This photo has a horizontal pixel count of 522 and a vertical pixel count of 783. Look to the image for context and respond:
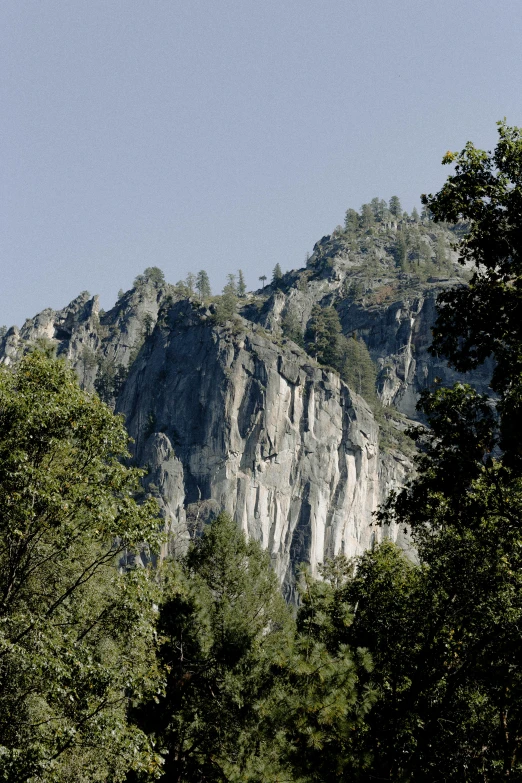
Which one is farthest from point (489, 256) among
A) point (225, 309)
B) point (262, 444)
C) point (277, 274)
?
point (277, 274)

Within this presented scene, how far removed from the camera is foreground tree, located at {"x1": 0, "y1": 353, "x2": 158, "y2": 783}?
9695mm

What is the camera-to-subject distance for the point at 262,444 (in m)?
96.2

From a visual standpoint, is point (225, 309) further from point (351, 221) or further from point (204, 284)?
point (351, 221)

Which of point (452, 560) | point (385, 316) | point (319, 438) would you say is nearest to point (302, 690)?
point (452, 560)

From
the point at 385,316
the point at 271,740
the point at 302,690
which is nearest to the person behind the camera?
the point at 302,690

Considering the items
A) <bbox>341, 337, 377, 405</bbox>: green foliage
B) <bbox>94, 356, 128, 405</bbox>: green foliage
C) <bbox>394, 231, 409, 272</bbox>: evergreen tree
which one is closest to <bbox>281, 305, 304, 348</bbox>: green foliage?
<bbox>341, 337, 377, 405</bbox>: green foliage

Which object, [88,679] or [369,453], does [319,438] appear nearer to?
[369,453]

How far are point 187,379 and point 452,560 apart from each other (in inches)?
3638

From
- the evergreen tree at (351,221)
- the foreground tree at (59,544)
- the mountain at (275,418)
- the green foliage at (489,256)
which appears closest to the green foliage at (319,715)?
the foreground tree at (59,544)

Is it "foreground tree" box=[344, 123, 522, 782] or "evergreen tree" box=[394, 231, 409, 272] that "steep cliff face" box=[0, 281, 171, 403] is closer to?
"evergreen tree" box=[394, 231, 409, 272]

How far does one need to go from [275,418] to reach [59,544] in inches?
3456

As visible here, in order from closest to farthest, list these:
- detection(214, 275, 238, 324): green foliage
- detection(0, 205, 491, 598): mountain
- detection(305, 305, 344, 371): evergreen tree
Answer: detection(0, 205, 491, 598): mountain < detection(214, 275, 238, 324): green foliage < detection(305, 305, 344, 371): evergreen tree

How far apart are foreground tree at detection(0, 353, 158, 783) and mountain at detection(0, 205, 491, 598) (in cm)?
6362

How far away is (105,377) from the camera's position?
390 ft
